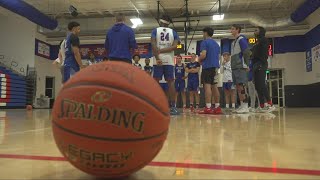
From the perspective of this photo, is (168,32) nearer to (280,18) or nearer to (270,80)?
(280,18)

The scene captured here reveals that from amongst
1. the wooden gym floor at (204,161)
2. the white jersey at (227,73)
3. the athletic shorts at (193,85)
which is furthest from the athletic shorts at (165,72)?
the white jersey at (227,73)

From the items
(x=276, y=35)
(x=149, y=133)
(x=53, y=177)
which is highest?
(x=276, y=35)

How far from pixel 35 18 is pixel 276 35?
472 inches

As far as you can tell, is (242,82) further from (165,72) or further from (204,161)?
(204,161)

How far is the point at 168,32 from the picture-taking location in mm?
5734

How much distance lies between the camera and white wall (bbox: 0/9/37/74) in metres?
15.9

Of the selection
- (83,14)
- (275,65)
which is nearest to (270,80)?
(275,65)

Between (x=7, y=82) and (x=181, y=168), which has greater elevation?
(x=7, y=82)

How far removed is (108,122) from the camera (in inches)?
44.8

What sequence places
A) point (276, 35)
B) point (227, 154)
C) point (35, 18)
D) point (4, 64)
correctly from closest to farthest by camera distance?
point (227, 154)
point (35, 18)
point (4, 64)
point (276, 35)

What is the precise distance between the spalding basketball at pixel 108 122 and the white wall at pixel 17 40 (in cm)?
1641

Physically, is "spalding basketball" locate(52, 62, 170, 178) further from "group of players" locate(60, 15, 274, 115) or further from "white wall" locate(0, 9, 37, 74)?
"white wall" locate(0, 9, 37, 74)

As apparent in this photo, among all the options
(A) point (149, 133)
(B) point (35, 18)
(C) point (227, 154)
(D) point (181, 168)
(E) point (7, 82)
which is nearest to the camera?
(A) point (149, 133)

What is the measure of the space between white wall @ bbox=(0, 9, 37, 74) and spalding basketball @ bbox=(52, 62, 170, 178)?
53.9 ft
